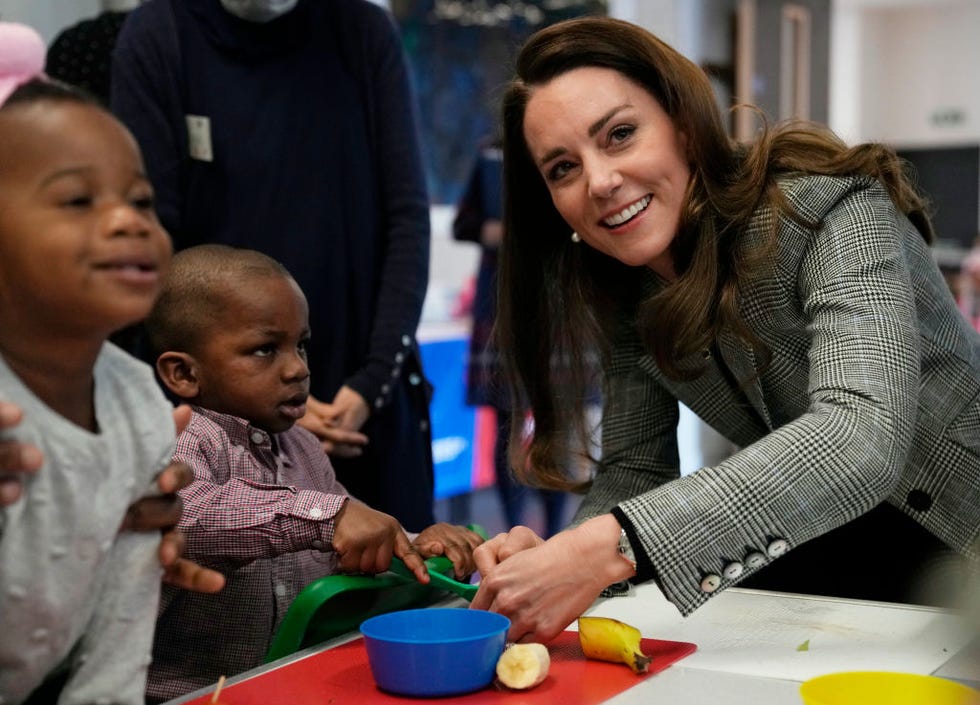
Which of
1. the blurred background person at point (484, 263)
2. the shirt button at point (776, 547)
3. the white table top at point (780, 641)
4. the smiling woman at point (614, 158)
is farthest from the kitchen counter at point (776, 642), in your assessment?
the blurred background person at point (484, 263)

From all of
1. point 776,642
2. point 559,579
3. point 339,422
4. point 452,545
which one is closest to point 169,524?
point 559,579

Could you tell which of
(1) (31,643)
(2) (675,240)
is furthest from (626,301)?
(1) (31,643)

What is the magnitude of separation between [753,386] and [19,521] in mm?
1011

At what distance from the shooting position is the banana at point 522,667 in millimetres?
1099

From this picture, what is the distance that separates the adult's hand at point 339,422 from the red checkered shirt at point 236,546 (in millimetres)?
253

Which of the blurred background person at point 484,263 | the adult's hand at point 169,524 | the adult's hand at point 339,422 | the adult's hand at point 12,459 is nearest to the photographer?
the adult's hand at point 12,459

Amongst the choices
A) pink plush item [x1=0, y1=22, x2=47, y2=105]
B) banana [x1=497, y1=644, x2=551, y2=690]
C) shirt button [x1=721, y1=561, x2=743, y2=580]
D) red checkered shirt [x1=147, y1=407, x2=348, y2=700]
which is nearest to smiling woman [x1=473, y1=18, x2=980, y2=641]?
shirt button [x1=721, y1=561, x2=743, y2=580]

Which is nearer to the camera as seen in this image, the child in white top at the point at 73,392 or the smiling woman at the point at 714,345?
the child in white top at the point at 73,392

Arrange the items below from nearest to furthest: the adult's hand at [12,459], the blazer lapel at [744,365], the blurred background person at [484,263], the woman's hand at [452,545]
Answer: the adult's hand at [12,459], the woman's hand at [452,545], the blazer lapel at [744,365], the blurred background person at [484,263]

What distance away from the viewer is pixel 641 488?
1703 mm

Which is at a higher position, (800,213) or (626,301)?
(800,213)

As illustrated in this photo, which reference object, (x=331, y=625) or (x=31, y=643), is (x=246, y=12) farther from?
(x=31, y=643)

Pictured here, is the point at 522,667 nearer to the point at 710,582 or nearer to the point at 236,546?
the point at 710,582

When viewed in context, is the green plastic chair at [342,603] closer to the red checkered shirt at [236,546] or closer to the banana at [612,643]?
the red checkered shirt at [236,546]
